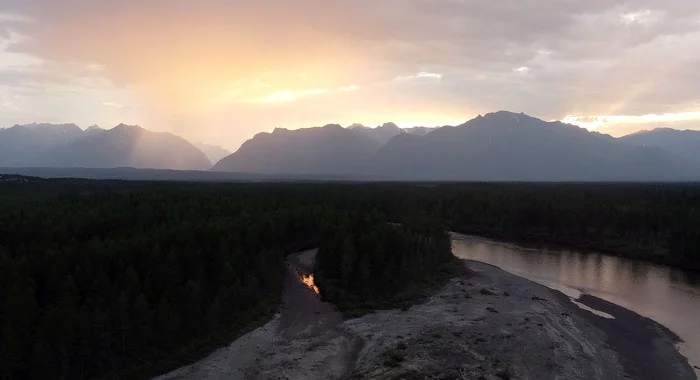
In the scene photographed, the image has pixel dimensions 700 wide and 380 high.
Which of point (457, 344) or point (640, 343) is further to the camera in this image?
point (640, 343)

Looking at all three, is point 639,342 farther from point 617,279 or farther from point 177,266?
point 177,266

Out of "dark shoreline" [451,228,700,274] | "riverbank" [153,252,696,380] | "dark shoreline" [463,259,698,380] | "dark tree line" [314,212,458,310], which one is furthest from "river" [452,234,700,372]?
"dark tree line" [314,212,458,310]

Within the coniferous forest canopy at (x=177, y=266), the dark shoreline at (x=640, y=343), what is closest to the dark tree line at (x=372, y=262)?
the coniferous forest canopy at (x=177, y=266)

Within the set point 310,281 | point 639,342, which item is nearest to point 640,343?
point 639,342

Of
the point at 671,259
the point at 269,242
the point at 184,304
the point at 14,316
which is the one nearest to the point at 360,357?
the point at 184,304

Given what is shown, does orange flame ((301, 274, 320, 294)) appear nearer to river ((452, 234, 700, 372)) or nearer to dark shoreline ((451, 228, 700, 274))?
river ((452, 234, 700, 372))

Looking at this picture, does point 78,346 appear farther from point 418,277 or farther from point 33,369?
point 418,277
